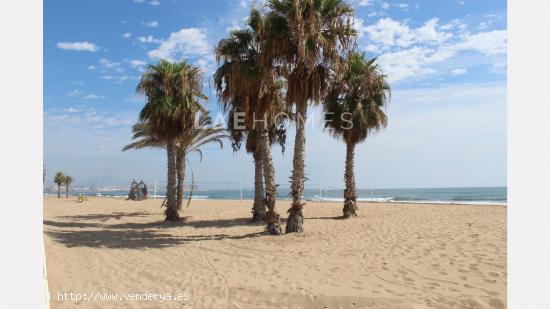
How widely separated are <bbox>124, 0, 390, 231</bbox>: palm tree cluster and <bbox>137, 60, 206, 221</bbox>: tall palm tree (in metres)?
0.04

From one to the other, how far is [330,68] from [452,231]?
6619 millimetres

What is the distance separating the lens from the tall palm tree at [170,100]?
1686cm

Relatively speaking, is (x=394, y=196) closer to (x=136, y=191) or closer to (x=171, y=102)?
(x=136, y=191)

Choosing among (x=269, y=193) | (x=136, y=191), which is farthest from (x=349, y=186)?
(x=136, y=191)

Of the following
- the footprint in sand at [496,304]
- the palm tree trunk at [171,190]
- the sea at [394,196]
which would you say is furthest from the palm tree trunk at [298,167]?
the footprint in sand at [496,304]

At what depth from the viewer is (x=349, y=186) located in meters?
17.4

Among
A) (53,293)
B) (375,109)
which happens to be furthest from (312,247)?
(375,109)

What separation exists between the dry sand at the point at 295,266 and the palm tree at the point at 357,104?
14.9 feet

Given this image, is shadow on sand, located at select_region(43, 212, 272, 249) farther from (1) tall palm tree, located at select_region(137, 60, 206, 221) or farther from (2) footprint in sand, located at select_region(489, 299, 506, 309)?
(2) footprint in sand, located at select_region(489, 299, 506, 309)

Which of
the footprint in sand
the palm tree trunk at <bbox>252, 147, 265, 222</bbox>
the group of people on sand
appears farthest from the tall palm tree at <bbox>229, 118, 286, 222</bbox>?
the group of people on sand

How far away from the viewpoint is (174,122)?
17.5m

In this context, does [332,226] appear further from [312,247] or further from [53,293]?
[53,293]

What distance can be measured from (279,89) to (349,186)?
596 cm

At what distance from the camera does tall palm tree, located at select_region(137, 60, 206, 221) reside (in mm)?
16859
